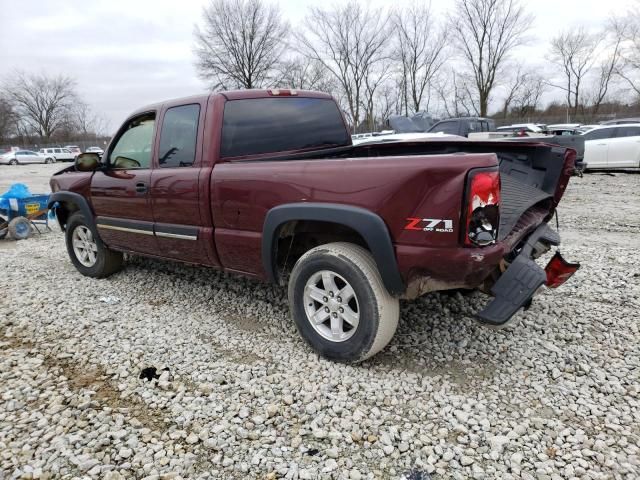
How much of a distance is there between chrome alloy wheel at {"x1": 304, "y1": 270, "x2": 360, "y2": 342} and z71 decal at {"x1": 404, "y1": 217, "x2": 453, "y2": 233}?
58 cm

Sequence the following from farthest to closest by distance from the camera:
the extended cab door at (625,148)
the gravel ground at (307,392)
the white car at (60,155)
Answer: the white car at (60,155) < the extended cab door at (625,148) < the gravel ground at (307,392)

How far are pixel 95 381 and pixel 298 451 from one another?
4.99 ft

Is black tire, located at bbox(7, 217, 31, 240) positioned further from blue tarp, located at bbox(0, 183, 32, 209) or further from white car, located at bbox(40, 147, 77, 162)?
white car, located at bbox(40, 147, 77, 162)

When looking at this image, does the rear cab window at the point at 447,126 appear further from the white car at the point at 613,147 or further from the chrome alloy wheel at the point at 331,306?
the chrome alloy wheel at the point at 331,306

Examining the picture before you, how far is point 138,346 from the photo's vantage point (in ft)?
10.9

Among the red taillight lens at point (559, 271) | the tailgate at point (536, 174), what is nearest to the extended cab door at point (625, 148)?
the tailgate at point (536, 174)

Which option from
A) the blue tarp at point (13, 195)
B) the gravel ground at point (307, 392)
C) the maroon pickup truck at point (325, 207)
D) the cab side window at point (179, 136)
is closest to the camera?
the gravel ground at point (307, 392)

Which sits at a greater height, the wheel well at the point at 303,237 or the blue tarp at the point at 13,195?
the blue tarp at the point at 13,195

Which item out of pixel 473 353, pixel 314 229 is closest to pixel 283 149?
pixel 314 229

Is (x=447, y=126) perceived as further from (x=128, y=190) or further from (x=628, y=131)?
(x=128, y=190)

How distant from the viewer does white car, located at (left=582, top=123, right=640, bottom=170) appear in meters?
12.2

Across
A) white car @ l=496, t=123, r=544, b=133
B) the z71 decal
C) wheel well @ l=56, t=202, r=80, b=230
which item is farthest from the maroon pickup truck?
Result: white car @ l=496, t=123, r=544, b=133

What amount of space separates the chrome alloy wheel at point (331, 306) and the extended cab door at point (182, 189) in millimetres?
995

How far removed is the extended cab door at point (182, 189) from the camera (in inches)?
137
